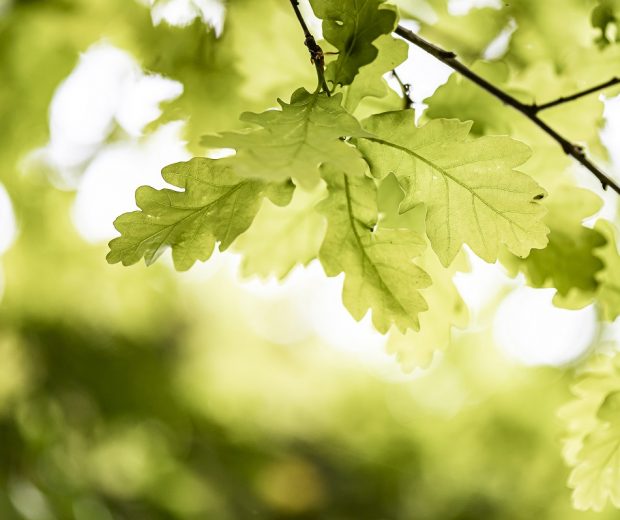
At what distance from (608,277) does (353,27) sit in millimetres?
659

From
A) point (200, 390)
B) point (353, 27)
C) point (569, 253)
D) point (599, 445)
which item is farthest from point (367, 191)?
point (200, 390)

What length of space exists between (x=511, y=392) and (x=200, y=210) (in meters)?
3.75

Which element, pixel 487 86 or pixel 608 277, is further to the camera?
pixel 608 277

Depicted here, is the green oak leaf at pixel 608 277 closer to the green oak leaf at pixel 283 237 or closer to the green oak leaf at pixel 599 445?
the green oak leaf at pixel 599 445

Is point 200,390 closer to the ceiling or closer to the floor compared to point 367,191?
closer to the ceiling

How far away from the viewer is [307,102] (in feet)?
2.42

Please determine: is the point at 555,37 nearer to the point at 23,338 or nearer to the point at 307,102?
the point at 307,102

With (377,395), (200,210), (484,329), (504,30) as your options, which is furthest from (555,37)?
(377,395)

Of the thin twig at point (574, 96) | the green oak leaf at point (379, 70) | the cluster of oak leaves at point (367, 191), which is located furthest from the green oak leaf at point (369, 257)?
the thin twig at point (574, 96)

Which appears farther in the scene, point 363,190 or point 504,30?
point 504,30

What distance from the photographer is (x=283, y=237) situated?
3.63 feet

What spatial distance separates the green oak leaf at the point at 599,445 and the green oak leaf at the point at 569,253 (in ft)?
0.53

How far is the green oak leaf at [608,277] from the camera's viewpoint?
1098 millimetres

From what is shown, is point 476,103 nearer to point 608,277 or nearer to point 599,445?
point 608,277
